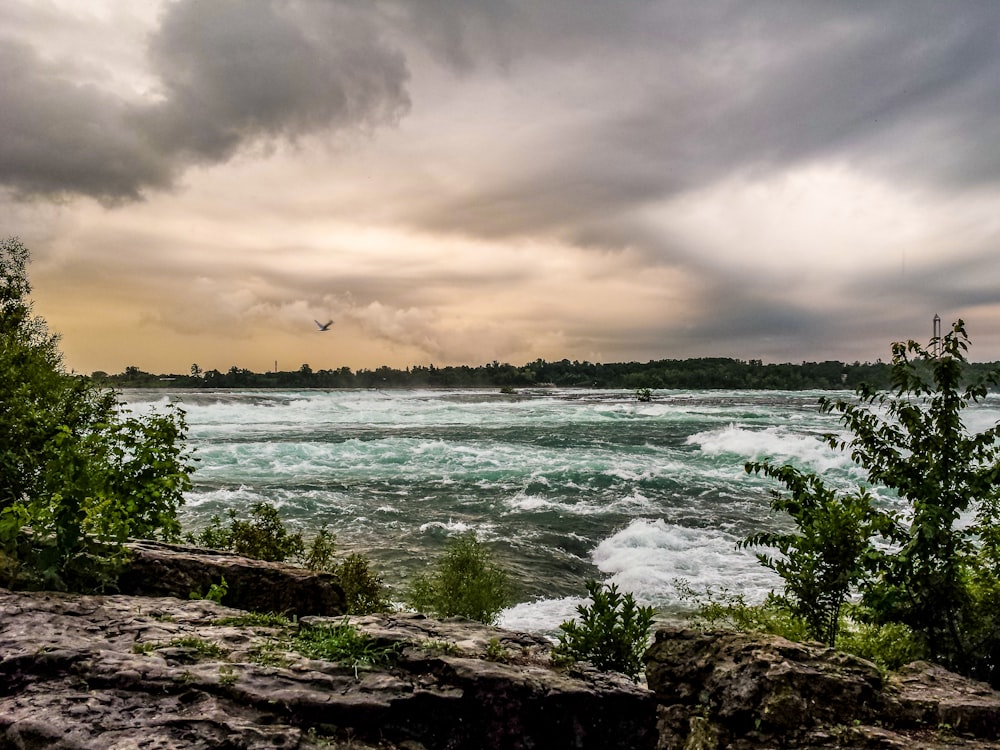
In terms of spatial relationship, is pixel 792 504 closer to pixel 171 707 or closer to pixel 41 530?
pixel 171 707

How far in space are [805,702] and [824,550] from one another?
2.60m

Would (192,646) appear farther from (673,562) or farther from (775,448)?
(775,448)

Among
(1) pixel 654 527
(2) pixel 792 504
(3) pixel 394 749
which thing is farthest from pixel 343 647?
(1) pixel 654 527

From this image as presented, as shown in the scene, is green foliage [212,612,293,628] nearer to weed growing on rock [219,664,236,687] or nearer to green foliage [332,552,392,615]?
weed growing on rock [219,664,236,687]

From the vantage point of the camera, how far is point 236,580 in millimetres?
6961

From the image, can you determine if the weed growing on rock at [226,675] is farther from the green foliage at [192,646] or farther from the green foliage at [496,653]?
the green foliage at [496,653]

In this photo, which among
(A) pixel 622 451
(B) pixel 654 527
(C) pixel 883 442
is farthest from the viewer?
(A) pixel 622 451

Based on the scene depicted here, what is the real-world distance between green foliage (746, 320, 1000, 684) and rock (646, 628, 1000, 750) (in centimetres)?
114

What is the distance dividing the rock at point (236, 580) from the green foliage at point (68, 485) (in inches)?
17.1

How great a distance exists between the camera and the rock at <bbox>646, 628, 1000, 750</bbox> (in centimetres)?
460

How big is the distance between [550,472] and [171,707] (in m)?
27.2

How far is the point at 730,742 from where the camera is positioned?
4719mm

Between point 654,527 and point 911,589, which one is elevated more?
point 911,589

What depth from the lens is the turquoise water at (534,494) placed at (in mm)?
15867
